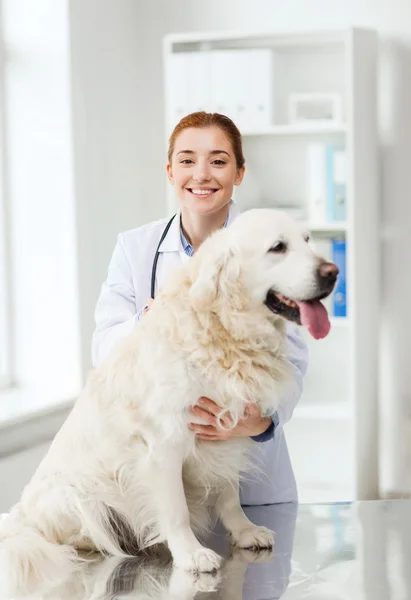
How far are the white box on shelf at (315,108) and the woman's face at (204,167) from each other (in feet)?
6.92

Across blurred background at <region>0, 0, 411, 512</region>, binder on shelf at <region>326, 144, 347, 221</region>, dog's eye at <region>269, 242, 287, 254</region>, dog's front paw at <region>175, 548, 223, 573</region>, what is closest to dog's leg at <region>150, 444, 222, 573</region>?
dog's front paw at <region>175, 548, 223, 573</region>

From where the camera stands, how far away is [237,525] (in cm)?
176

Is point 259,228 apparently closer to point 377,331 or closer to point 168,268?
point 168,268

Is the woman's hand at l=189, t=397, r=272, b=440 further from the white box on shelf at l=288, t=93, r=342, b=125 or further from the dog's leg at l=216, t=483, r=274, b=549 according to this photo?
the white box on shelf at l=288, t=93, r=342, b=125

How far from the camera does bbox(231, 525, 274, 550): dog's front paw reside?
1719 millimetres

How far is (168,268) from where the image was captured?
213 centimetres

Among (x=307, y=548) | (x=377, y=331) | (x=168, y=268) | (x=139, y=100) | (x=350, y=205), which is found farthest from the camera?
(x=139, y=100)

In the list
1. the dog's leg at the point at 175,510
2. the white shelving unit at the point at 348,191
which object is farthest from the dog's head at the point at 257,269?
the white shelving unit at the point at 348,191

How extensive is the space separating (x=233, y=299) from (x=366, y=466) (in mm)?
2642

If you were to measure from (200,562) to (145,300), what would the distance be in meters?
0.78

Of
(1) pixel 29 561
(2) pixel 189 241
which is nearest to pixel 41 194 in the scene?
(2) pixel 189 241

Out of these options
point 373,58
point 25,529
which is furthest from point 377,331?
point 25,529

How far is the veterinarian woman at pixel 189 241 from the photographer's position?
2.06 m

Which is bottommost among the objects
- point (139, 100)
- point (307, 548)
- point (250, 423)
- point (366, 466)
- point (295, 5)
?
point (366, 466)
